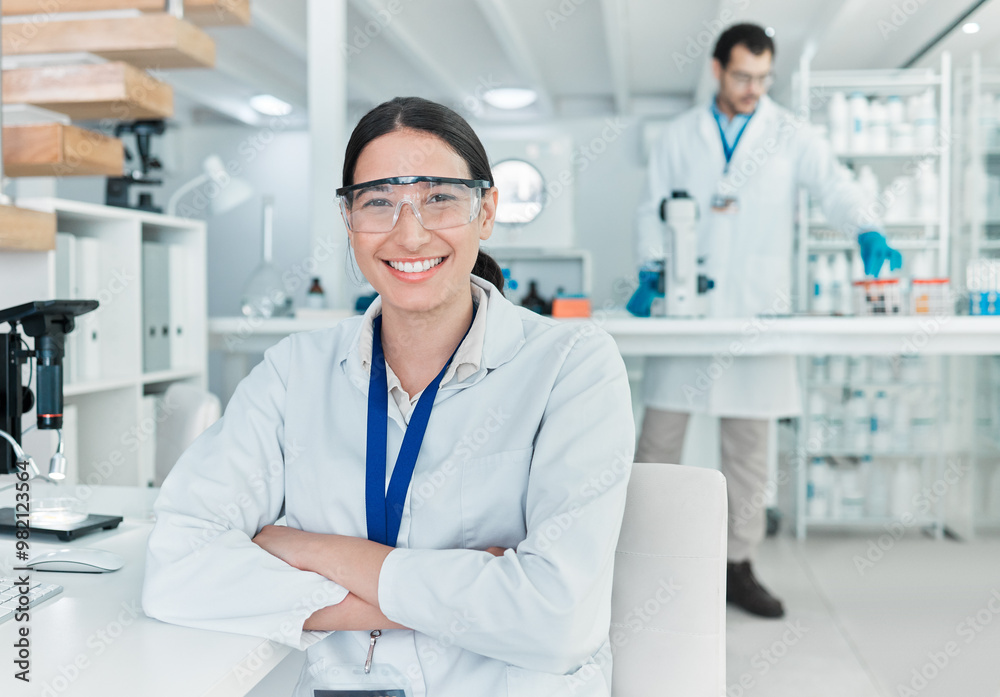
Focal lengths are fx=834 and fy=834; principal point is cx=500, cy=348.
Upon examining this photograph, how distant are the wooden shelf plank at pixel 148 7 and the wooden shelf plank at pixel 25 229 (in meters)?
1.12

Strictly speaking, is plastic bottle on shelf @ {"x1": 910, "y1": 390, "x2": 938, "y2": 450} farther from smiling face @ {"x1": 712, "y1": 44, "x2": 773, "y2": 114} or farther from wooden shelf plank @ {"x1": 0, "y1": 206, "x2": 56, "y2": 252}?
wooden shelf plank @ {"x1": 0, "y1": 206, "x2": 56, "y2": 252}

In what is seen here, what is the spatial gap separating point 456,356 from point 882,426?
3.30 meters

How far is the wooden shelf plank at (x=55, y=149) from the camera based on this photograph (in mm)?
2238

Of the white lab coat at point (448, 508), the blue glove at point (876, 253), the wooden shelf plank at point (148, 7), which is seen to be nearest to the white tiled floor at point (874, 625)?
the blue glove at point (876, 253)

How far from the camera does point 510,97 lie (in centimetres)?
669

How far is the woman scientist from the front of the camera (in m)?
Answer: 0.92

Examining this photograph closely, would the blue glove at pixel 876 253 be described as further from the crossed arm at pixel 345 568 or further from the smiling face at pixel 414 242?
the crossed arm at pixel 345 568

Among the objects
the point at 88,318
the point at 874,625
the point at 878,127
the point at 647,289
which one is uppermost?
the point at 878,127

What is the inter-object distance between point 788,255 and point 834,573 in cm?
123

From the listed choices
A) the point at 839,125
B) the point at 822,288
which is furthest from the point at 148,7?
the point at 822,288

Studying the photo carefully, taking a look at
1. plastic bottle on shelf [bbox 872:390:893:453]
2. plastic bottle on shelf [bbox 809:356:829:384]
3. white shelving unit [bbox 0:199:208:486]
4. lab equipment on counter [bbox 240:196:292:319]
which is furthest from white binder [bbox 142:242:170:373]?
plastic bottle on shelf [bbox 872:390:893:453]

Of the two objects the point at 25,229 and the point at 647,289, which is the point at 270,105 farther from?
the point at 25,229

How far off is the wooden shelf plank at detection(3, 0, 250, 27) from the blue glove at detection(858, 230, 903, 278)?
2109mm

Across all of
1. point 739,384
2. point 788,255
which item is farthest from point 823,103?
point 739,384
